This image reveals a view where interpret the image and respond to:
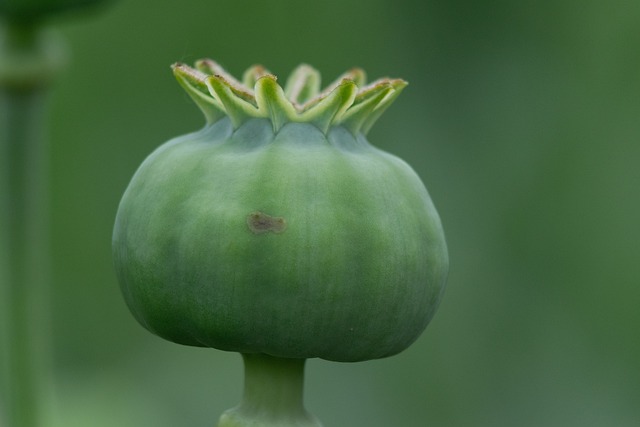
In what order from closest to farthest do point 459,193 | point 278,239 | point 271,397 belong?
point 278,239
point 271,397
point 459,193

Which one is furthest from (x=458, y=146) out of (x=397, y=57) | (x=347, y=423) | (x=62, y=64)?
(x=62, y=64)

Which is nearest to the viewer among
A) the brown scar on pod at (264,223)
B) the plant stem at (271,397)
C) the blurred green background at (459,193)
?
the brown scar on pod at (264,223)

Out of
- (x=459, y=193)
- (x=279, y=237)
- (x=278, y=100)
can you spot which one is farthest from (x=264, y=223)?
(x=459, y=193)

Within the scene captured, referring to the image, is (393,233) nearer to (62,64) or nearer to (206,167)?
(206,167)

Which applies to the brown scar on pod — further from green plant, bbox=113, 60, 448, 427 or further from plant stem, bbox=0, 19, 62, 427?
plant stem, bbox=0, 19, 62, 427

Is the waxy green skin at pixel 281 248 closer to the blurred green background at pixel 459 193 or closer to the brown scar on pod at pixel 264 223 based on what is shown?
the brown scar on pod at pixel 264 223

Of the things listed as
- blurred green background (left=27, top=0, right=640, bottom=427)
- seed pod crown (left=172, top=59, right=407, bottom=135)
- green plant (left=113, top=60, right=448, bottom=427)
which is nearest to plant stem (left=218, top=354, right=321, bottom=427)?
green plant (left=113, top=60, right=448, bottom=427)

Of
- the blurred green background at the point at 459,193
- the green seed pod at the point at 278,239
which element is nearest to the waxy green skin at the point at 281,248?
the green seed pod at the point at 278,239

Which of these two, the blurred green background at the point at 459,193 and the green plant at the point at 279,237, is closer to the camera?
the green plant at the point at 279,237

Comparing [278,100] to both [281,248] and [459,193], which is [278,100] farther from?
[459,193]

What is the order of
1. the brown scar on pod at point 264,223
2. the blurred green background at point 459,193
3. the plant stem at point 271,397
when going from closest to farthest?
the brown scar on pod at point 264,223
the plant stem at point 271,397
the blurred green background at point 459,193
